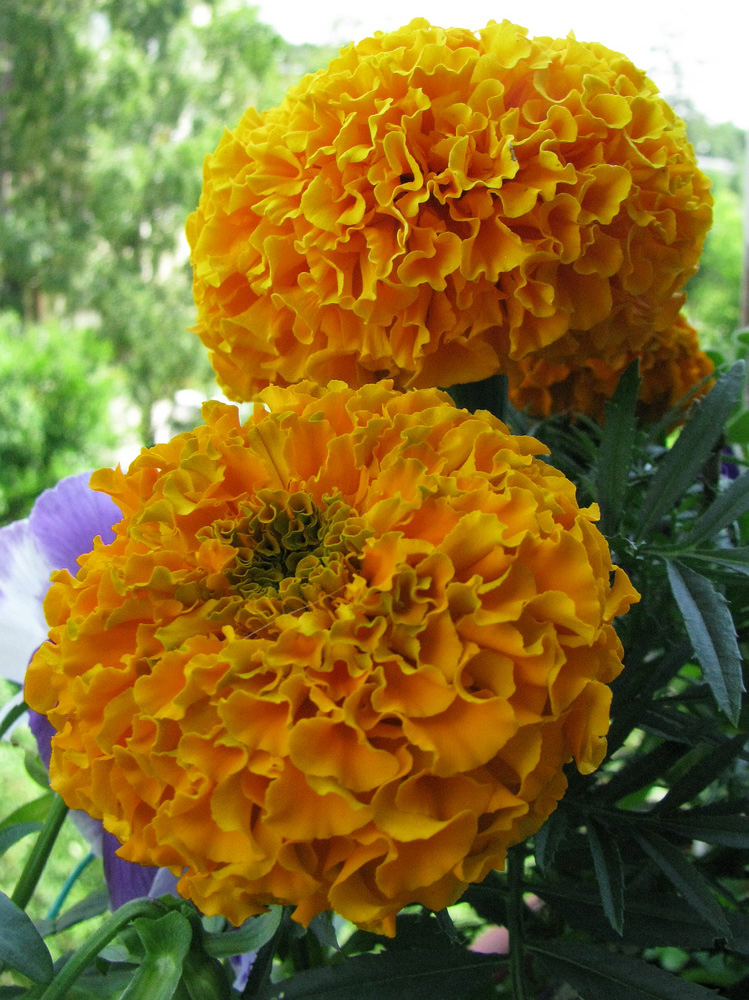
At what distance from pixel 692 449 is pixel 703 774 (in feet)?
0.47

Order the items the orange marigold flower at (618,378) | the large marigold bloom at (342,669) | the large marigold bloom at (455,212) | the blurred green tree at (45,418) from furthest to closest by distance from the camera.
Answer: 1. the blurred green tree at (45,418)
2. the orange marigold flower at (618,378)
3. the large marigold bloom at (455,212)
4. the large marigold bloom at (342,669)

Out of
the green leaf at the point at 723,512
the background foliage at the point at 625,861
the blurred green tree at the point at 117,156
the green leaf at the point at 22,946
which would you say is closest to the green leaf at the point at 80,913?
the background foliage at the point at 625,861

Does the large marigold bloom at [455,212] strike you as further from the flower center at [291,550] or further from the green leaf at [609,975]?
the green leaf at [609,975]

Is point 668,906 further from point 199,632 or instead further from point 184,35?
point 184,35

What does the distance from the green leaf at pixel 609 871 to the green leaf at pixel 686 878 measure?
0.02 m

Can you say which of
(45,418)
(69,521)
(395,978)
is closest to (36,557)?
(69,521)

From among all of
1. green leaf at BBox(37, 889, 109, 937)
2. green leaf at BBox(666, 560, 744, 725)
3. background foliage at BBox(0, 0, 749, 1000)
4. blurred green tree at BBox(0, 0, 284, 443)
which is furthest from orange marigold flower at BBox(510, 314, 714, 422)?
blurred green tree at BBox(0, 0, 284, 443)

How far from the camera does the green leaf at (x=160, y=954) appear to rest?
11.5 inches

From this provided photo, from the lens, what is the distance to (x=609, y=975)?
0.36 m

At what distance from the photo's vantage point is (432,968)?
0.36 metres

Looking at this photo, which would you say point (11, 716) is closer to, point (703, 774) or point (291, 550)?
point (291, 550)

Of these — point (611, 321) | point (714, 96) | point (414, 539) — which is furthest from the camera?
point (714, 96)

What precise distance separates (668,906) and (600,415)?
0.25 meters

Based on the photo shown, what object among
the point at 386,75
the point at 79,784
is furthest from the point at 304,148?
the point at 79,784
